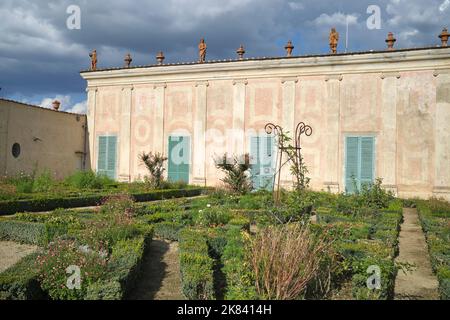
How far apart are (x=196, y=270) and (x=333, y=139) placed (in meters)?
12.4

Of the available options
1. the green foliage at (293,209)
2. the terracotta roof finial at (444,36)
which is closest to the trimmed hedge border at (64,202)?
the green foliage at (293,209)

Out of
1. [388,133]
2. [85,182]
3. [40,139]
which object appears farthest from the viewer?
[40,139]

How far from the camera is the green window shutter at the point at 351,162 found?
16.5 m

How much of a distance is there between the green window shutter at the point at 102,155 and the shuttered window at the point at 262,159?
7201mm

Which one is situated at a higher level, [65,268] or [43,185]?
[43,185]

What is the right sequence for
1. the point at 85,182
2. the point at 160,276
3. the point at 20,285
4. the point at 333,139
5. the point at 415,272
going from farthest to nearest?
the point at 333,139
the point at 85,182
the point at 415,272
the point at 160,276
the point at 20,285

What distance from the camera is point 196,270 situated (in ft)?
17.4

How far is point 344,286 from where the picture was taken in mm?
5707

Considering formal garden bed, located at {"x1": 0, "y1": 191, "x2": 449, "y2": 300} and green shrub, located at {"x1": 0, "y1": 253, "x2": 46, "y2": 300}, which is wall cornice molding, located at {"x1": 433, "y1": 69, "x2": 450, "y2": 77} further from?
green shrub, located at {"x1": 0, "y1": 253, "x2": 46, "y2": 300}

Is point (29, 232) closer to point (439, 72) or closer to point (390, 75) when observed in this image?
point (390, 75)

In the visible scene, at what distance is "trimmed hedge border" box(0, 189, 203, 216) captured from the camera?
10.7 metres

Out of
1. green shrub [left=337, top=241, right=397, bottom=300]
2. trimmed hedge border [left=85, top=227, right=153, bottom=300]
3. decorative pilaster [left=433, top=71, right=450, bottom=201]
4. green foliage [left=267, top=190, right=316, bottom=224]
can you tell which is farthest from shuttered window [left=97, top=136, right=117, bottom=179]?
green shrub [left=337, top=241, right=397, bottom=300]

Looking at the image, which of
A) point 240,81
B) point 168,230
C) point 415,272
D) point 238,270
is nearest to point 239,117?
point 240,81

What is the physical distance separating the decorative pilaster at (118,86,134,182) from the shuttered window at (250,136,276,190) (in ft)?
19.3
